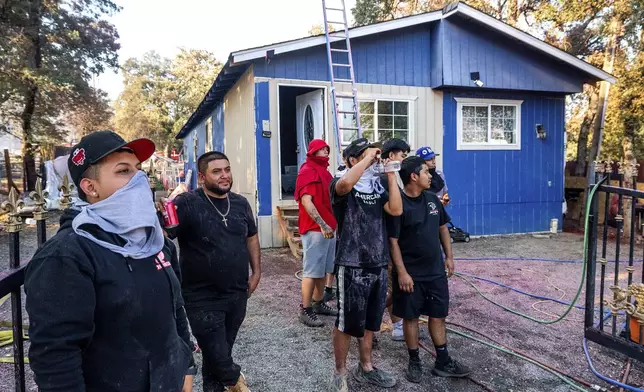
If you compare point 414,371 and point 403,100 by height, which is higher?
point 403,100

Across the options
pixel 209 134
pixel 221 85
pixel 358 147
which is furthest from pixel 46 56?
pixel 358 147

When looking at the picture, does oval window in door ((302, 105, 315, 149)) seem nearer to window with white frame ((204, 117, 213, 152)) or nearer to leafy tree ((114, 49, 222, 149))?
window with white frame ((204, 117, 213, 152))

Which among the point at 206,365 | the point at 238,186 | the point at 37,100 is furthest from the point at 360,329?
the point at 37,100

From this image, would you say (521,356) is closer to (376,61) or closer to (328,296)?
(328,296)

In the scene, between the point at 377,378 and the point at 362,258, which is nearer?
the point at 362,258

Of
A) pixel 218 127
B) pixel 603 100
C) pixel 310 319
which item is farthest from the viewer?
pixel 218 127

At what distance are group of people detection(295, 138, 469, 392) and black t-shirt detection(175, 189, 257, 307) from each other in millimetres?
767

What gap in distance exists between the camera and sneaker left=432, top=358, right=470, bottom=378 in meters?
3.15

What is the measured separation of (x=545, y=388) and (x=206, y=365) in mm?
2420

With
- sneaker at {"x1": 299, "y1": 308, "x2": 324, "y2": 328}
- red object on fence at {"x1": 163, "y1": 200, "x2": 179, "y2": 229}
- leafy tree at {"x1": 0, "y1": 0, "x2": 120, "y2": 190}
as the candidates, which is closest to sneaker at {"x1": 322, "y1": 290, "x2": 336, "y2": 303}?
sneaker at {"x1": 299, "y1": 308, "x2": 324, "y2": 328}

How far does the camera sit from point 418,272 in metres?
3.17

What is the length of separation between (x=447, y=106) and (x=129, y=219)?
840 cm

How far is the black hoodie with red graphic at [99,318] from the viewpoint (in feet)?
4.09

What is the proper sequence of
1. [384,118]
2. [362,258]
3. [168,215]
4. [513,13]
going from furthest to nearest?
[513,13], [384,118], [362,258], [168,215]
